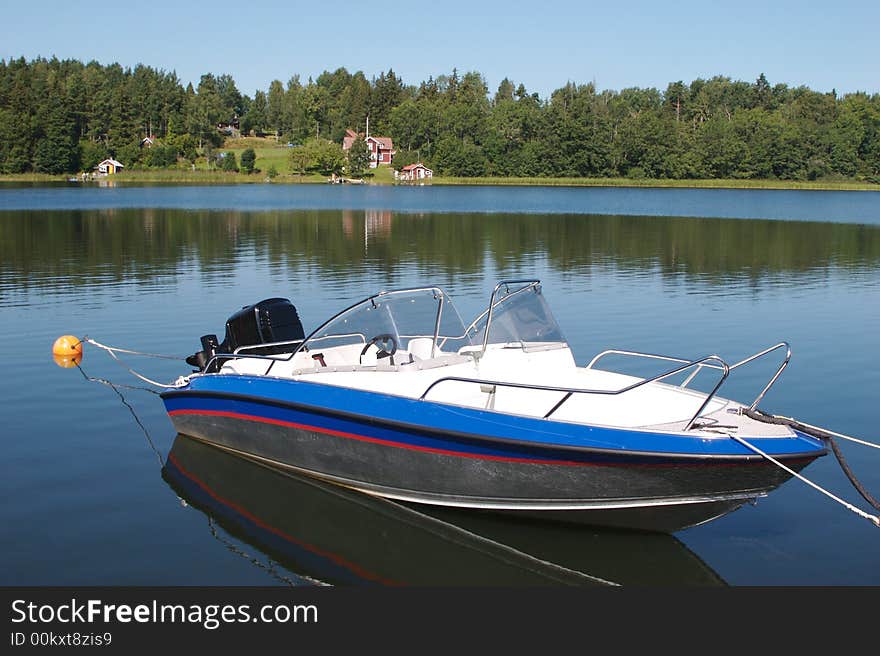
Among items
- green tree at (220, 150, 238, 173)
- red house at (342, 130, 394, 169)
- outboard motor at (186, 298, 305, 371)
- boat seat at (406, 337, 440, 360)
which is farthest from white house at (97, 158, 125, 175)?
boat seat at (406, 337, 440, 360)

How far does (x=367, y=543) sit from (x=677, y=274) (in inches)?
771

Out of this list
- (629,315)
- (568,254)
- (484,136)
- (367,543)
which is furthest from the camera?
(484,136)

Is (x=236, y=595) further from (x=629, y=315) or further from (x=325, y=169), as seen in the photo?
(x=325, y=169)

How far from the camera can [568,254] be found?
31859 mm

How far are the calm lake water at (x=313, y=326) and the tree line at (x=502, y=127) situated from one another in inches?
3511

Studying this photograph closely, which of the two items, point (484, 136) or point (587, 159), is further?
point (484, 136)

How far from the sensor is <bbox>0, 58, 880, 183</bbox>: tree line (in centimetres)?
12194

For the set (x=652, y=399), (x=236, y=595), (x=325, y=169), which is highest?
(x=325, y=169)

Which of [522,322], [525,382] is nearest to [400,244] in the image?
[522,322]

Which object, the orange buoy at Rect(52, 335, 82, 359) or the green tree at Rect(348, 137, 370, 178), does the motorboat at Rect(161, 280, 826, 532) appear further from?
the green tree at Rect(348, 137, 370, 178)

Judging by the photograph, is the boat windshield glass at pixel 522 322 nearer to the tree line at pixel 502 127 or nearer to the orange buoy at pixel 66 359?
the orange buoy at pixel 66 359

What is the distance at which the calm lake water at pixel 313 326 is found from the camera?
25.1 feet

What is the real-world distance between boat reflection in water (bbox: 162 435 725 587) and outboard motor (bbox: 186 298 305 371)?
1842mm

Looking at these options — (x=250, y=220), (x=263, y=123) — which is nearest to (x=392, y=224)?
(x=250, y=220)
